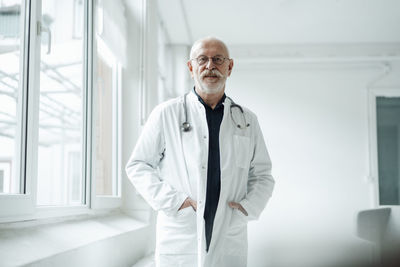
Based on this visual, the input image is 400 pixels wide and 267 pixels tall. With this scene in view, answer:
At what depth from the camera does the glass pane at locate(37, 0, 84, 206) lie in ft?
8.01

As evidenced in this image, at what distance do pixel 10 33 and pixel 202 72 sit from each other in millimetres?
812

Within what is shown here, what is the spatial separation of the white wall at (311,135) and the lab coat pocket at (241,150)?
16.2ft

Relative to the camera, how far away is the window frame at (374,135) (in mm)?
6934

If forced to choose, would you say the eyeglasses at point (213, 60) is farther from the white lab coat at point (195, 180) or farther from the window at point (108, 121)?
the window at point (108, 121)

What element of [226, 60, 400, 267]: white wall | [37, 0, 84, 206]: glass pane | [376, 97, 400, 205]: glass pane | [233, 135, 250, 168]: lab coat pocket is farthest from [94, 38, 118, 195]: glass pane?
[376, 97, 400, 205]: glass pane

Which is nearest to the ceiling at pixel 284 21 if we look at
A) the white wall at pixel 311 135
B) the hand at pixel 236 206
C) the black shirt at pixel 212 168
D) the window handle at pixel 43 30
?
the white wall at pixel 311 135

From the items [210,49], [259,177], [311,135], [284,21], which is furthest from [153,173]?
[311,135]

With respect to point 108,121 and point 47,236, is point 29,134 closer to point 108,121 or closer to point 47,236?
point 47,236

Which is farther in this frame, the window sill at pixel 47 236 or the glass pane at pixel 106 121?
the glass pane at pixel 106 121

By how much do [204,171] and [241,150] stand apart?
209 mm

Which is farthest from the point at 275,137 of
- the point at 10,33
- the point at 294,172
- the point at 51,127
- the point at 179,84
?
the point at 10,33

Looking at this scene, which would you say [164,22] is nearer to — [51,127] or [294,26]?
[294,26]

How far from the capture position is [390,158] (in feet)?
23.1

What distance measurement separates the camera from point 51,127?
265 cm
